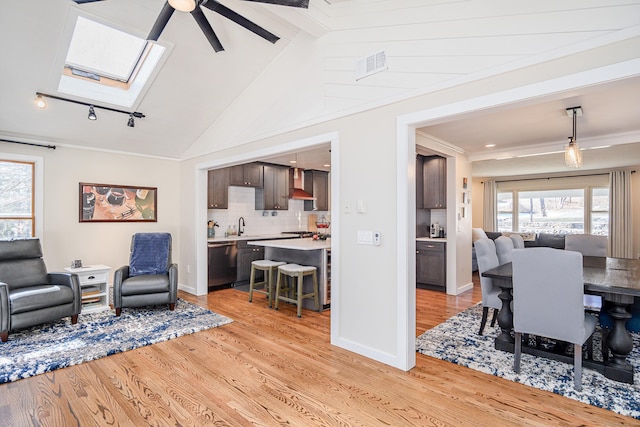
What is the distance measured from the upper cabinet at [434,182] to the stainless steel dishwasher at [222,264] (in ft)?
12.0

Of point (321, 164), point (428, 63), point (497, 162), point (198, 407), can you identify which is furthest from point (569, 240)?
point (198, 407)

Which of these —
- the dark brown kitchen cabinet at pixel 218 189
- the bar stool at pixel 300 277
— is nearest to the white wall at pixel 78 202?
the dark brown kitchen cabinet at pixel 218 189

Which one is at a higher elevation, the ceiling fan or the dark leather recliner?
the ceiling fan

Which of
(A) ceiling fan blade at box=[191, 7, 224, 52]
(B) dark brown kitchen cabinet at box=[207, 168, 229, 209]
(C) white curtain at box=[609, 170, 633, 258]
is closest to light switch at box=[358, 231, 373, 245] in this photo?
(A) ceiling fan blade at box=[191, 7, 224, 52]

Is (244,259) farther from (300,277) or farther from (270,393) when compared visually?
(270,393)

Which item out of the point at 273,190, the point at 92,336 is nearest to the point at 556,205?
the point at 273,190

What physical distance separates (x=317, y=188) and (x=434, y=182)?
291 cm

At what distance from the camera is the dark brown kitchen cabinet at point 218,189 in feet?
19.9

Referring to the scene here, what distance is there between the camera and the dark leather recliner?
3.47m

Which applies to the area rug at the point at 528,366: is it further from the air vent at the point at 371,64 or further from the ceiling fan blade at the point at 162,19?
the ceiling fan blade at the point at 162,19

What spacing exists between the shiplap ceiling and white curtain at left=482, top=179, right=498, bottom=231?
4.61 metres

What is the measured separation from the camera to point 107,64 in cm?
411

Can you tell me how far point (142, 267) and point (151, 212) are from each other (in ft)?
4.34

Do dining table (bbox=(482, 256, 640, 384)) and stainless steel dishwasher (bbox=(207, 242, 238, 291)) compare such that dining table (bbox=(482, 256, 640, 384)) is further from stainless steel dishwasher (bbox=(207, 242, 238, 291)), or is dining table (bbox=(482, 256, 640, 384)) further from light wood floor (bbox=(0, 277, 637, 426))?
stainless steel dishwasher (bbox=(207, 242, 238, 291))
